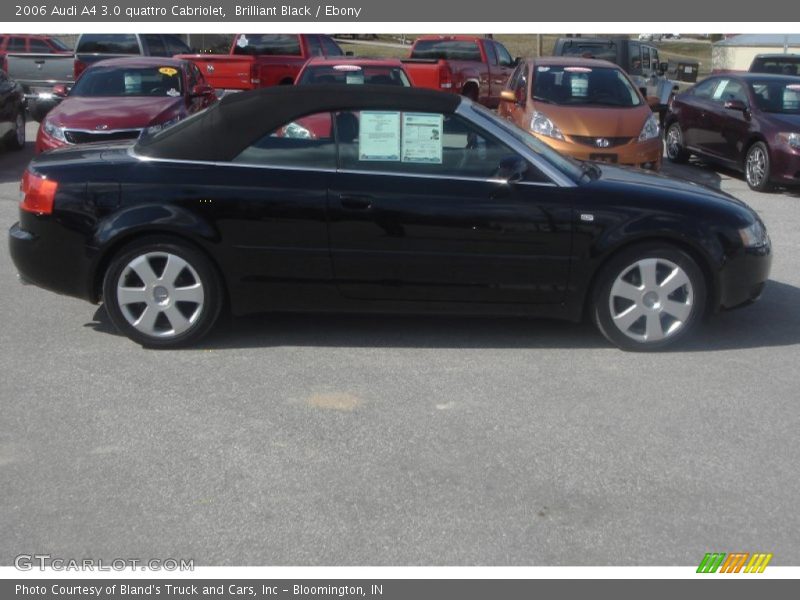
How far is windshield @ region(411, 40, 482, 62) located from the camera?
20.5 meters

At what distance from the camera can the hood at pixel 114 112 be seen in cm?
1123

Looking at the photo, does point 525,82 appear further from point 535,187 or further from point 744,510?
point 744,510

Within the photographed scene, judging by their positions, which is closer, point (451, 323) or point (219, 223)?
point (219, 223)

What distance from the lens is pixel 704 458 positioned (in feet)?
15.6

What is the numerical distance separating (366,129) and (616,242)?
169 cm

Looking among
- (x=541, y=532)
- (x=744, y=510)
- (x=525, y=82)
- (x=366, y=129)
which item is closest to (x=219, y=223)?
(x=366, y=129)

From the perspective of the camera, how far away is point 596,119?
1193 centimetres

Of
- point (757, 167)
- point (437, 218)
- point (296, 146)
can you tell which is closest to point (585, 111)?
point (757, 167)

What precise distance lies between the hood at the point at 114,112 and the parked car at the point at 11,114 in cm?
302

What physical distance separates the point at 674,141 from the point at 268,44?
27.9 ft

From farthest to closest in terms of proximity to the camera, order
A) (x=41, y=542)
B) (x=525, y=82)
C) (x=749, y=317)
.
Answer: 1. (x=525, y=82)
2. (x=749, y=317)
3. (x=41, y=542)

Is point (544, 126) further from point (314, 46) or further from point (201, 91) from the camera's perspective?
point (314, 46)

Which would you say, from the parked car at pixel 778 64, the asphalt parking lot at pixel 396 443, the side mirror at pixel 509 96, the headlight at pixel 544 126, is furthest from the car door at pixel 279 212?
the parked car at pixel 778 64

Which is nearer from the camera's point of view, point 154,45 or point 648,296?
point 648,296
